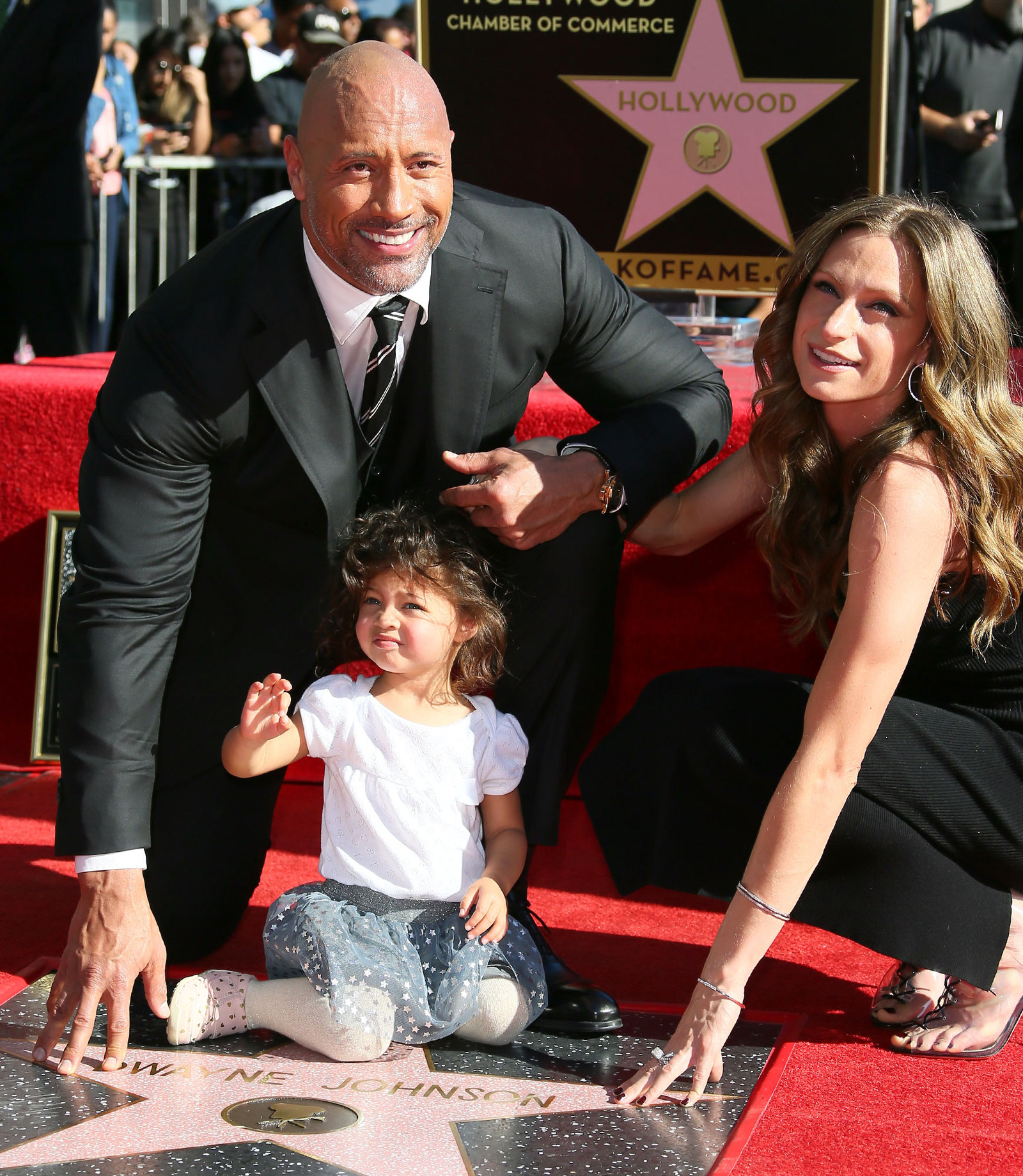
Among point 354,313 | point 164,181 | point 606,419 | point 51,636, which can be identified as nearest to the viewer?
point 354,313

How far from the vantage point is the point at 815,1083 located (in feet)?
5.82

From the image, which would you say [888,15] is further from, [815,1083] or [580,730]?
[815,1083]

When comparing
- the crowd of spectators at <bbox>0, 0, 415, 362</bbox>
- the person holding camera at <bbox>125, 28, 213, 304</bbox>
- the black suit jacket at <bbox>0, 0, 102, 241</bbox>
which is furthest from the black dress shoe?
the person holding camera at <bbox>125, 28, 213, 304</bbox>

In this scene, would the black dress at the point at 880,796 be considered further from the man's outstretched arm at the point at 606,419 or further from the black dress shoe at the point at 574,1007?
the man's outstretched arm at the point at 606,419

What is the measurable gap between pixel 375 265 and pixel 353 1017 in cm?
104

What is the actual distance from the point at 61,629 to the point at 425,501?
57 centimetres

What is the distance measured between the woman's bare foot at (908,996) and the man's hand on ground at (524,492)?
830 mm

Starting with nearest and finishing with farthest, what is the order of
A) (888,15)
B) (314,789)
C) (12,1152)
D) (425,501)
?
(12,1152) → (425,501) → (314,789) → (888,15)

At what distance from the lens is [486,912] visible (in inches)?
72.4

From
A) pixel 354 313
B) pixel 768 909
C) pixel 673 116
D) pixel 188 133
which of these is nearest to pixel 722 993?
pixel 768 909

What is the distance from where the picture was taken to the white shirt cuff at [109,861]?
5.95ft

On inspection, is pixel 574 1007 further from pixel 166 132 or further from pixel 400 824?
pixel 166 132

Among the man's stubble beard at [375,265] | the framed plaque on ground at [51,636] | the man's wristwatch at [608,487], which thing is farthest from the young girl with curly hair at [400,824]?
the framed plaque on ground at [51,636]

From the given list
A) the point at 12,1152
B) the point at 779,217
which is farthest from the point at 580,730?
the point at 779,217
